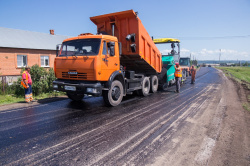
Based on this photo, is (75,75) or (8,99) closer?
(75,75)

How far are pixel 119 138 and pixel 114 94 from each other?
3.00m

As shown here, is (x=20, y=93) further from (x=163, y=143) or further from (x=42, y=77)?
(x=163, y=143)

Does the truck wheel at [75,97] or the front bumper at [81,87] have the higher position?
the front bumper at [81,87]

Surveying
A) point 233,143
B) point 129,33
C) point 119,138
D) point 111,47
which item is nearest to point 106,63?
point 111,47

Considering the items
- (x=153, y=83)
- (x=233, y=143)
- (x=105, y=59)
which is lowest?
(x=233, y=143)

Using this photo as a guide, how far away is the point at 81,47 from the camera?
641 centimetres

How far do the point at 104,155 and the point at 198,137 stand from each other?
214cm

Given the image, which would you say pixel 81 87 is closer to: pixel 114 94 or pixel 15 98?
pixel 114 94

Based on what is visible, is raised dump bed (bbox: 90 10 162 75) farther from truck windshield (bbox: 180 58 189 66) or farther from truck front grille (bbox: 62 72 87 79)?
truck windshield (bbox: 180 58 189 66)

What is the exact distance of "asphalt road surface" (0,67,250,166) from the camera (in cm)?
298

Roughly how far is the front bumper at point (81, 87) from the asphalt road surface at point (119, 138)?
665 mm

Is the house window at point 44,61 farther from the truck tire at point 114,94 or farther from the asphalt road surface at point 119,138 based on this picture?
the truck tire at point 114,94

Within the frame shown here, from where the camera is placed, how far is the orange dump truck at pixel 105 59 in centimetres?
601

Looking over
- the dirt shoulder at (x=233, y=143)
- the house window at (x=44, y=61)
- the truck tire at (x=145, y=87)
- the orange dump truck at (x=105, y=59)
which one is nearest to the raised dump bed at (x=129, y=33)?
the orange dump truck at (x=105, y=59)
